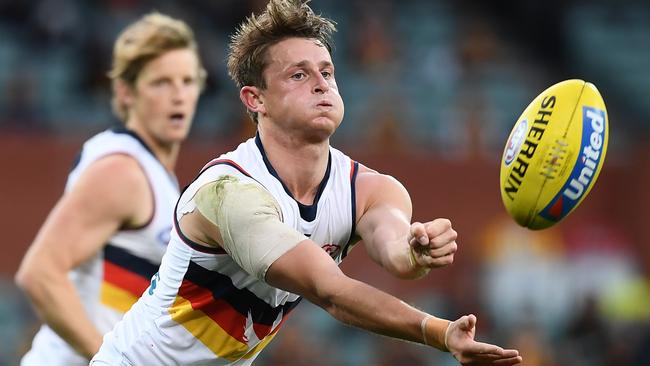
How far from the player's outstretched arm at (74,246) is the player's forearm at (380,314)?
2064mm

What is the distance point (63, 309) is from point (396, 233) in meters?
2.02

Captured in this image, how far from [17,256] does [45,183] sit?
2.63ft

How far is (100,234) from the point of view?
5.91 meters

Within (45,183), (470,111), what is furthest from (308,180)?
(470,111)

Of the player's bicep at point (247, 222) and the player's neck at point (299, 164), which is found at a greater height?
the player's neck at point (299, 164)

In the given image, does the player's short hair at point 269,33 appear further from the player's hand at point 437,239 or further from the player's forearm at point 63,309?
the player's forearm at point 63,309

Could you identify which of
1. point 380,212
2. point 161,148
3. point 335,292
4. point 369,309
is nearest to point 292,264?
point 335,292

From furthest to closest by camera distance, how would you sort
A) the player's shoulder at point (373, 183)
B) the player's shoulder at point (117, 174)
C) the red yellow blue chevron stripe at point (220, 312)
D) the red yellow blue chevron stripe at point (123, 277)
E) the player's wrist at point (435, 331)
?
the red yellow blue chevron stripe at point (123, 277) < the player's shoulder at point (117, 174) < the player's shoulder at point (373, 183) < the red yellow blue chevron stripe at point (220, 312) < the player's wrist at point (435, 331)

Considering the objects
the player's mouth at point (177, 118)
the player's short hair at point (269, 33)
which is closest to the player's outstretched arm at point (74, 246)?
the player's mouth at point (177, 118)

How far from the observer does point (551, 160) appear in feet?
15.7

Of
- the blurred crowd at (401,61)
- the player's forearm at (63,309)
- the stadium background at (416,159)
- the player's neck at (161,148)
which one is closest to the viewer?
the player's forearm at (63,309)

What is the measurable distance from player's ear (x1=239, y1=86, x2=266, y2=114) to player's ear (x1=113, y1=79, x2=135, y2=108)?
1813 millimetres

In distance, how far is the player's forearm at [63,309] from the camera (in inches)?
228

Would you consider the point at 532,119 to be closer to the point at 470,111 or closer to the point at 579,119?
the point at 579,119
